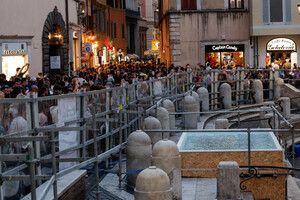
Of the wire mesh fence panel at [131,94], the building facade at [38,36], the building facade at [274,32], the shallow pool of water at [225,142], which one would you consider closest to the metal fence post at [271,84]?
the building facade at [38,36]

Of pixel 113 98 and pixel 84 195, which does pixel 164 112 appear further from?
pixel 84 195

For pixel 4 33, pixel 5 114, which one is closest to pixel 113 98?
pixel 5 114

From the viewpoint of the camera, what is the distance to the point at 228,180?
11273 mm

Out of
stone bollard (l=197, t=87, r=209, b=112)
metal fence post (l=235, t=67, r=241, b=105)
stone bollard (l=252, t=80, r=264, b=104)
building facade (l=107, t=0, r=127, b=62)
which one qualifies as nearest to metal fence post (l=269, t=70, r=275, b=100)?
stone bollard (l=252, t=80, r=264, b=104)

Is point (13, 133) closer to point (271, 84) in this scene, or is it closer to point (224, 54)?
point (271, 84)

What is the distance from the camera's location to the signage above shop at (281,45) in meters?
45.3

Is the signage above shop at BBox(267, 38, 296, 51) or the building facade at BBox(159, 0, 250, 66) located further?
the signage above shop at BBox(267, 38, 296, 51)

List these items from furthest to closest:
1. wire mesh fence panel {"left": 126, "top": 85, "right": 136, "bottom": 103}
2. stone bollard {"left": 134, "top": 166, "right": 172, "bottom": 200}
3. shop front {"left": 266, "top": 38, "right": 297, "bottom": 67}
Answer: shop front {"left": 266, "top": 38, "right": 297, "bottom": 67} → wire mesh fence panel {"left": 126, "top": 85, "right": 136, "bottom": 103} → stone bollard {"left": 134, "top": 166, "right": 172, "bottom": 200}

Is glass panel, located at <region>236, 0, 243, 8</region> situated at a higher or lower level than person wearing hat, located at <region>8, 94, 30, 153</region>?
higher

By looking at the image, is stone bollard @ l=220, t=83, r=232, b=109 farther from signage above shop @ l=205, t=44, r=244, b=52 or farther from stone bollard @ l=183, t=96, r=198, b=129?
signage above shop @ l=205, t=44, r=244, b=52

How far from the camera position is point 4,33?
96.2ft

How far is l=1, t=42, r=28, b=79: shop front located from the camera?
95.6 feet

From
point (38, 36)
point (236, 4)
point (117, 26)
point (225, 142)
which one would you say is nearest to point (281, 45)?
point (236, 4)

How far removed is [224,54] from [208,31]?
1.71 m
